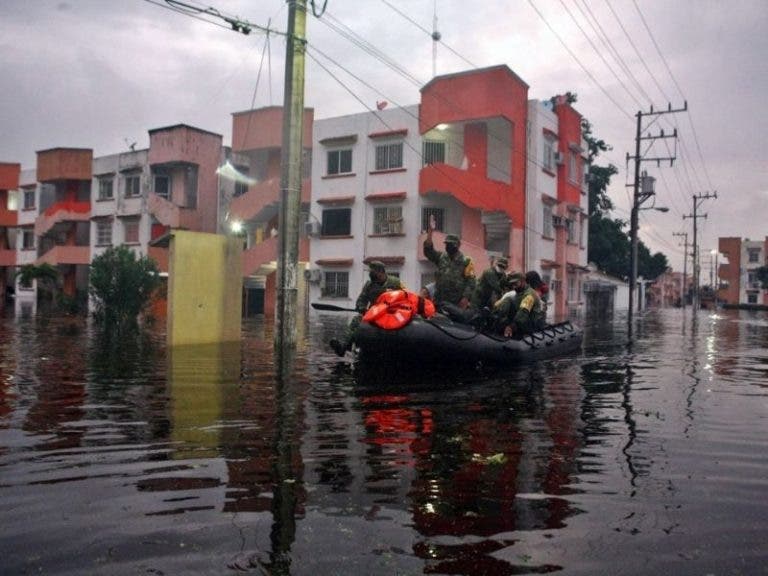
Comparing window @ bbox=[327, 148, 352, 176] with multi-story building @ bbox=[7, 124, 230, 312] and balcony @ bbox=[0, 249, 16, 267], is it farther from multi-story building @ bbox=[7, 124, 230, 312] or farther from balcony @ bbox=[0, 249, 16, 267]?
balcony @ bbox=[0, 249, 16, 267]

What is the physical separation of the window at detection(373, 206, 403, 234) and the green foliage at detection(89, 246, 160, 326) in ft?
43.8

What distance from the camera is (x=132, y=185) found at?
41.5 meters

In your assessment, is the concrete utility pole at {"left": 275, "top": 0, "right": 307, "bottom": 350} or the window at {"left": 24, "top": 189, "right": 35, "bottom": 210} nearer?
the concrete utility pole at {"left": 275, "top": 0, "right": 307, "bottom": 350}

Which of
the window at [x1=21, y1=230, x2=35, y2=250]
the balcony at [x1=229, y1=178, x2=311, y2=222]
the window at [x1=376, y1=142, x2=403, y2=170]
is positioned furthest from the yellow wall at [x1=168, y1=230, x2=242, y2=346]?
the window at [x1=21, y1=230, x2=35, y2=250]

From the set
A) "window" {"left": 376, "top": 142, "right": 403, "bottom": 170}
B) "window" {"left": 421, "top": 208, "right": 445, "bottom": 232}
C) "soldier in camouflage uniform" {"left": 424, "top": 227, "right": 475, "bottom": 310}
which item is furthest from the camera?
"window" {"left": 376, "top": 142, "right": 403, "bottom": 170}

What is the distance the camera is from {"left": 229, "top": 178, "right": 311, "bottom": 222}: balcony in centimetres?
3391

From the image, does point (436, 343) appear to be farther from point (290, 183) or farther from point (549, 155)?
point (549, 155)

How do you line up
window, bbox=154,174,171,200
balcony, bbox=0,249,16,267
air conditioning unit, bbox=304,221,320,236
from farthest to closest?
balcony, bbox=0,249,16,267 < window, bbox=154,174,171,200 < air conditioning unit, bbox=304,221,320,236

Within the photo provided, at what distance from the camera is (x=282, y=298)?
1384 centimetres

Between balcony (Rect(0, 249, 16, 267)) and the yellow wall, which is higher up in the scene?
balcony (Rect(0, 249, 16, 267))

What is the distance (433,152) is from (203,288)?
18.9m

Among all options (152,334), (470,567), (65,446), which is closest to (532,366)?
(65,446)

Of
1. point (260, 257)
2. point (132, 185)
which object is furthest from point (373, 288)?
point (132, 185)

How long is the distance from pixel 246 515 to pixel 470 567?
1278 mm
